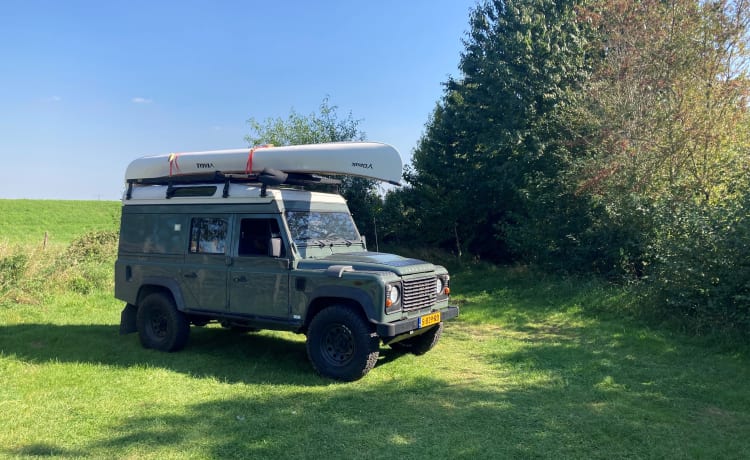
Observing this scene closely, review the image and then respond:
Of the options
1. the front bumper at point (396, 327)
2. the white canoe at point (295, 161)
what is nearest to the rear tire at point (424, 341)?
the front bumper at point (396, 327)

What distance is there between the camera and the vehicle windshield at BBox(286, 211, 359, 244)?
7.01m

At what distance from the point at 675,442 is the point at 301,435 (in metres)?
3.40

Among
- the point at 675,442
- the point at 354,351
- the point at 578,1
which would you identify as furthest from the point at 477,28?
the point at 675,442

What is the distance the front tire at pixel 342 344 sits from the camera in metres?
6.19

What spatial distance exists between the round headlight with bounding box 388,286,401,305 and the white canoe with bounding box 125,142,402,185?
1491 millimetres

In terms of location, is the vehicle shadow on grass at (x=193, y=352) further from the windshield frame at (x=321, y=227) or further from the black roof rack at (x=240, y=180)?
the black roof rack at (x=240, y=180)

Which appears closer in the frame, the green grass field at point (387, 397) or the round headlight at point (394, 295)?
the green grass field at point (387, 397)

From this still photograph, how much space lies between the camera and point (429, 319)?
6.73 m

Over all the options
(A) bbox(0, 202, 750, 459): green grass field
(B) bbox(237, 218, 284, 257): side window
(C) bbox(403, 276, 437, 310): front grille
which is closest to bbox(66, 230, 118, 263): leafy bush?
(A) bbox(0, 202, 750, 459): green grass field

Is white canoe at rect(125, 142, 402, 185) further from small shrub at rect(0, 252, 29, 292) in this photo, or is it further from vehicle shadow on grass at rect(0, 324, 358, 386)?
small shrub at rect(0, 252, 29, 292)

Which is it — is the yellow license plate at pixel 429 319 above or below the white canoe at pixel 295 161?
below

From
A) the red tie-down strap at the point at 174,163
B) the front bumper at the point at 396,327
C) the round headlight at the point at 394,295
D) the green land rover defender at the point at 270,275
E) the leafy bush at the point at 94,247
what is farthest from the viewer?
the leafy bush at the point at 94,247

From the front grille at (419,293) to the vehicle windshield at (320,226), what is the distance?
148cm

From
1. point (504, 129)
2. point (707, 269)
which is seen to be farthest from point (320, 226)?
point (504, 129)
